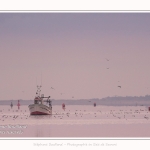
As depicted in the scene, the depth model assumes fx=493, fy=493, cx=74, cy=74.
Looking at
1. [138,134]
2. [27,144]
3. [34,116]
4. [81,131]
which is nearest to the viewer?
[27,144]

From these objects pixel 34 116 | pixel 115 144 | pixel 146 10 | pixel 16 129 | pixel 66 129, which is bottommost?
pixel 115 144

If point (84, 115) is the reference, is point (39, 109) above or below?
below

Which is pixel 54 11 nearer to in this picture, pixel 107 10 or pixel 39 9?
pixel 39 9

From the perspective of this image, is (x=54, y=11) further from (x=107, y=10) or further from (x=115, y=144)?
(x=115, y=144)

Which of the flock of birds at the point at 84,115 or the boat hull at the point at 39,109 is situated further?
the flock of birds at the point at 84,115

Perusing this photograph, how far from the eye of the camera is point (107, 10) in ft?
38.7

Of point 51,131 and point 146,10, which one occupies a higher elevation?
point 146,10

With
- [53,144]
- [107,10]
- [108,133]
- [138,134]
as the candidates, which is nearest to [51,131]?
[108,133]

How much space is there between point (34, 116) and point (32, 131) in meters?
9.72

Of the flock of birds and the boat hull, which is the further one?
the flock of birds

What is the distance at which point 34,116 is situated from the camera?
2642 cm

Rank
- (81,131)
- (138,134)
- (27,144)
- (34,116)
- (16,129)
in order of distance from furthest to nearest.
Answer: (34,116)
(81,131)
(138,134)
(16,129)
(27,144)

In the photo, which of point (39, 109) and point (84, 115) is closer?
point (39, 109)

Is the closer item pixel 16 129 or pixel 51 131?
pixel 16 129
